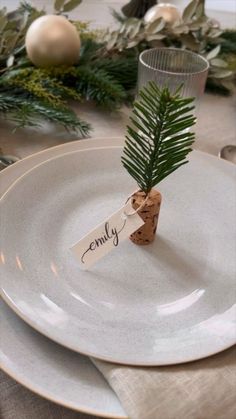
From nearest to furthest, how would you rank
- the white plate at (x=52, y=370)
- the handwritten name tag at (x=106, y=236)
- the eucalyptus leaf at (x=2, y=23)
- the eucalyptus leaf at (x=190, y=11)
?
the white plate at (x=52, y=370) < the handwritten name tag at (x=106, y=236) < the eucalyptus leaf at (x=2, y=23) < the eucalyptus leaf at (x=190, y=11)

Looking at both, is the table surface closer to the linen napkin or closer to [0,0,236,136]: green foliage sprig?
[0,0,236,136]: green foliage sprig

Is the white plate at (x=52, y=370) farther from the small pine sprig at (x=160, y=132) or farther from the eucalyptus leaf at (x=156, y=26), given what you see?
the eucalyptus leaf at (x=156, y=26)

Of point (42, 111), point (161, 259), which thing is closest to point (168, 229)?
point (161, 259)

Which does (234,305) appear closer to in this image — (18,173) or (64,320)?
(64,320)

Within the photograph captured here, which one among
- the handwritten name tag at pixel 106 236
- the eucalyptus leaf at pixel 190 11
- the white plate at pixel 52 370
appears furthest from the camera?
the eucalyptus leaf at pixel 190 11

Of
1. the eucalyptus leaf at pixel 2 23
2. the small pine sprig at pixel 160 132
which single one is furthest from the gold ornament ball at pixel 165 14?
the small pine sprig at pixel 160 132

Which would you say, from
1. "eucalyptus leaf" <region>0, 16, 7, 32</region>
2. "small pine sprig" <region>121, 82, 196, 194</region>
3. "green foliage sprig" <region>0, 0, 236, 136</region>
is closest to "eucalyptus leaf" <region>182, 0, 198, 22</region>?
"green foliage sprig" <region>0, 0, 236, 136</region>
